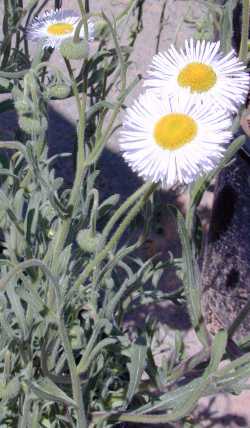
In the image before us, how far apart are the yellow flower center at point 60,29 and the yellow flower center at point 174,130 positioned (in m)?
0.34

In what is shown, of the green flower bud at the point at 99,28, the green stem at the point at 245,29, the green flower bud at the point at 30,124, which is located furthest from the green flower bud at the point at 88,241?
the green flower bud at the point at 99,28

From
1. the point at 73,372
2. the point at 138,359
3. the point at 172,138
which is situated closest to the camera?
the point at 172,138

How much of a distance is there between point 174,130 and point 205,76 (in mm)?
100

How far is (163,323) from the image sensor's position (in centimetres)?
153

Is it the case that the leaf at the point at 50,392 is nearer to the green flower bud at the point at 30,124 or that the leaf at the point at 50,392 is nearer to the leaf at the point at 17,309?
the leaf at the point at 17,309

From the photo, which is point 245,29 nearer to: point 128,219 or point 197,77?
point 197,77

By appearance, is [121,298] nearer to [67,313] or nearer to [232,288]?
[67,313]

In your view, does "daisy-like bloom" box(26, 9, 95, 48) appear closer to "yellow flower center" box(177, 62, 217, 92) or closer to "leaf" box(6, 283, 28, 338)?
"yellow flower center" box(177, 62, 217, 92)

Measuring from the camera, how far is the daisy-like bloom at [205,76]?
792 mm

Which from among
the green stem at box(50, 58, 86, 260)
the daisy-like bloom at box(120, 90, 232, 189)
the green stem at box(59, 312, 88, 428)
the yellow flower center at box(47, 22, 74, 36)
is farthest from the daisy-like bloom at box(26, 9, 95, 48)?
the green stem at box(59, 312, 88, 428)

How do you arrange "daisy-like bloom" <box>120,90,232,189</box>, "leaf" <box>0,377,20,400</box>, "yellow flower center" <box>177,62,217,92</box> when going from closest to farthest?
"daisy-like bloom" <box>120,90,232,189</box>, "yellow flower center" <box>177,62,217,92</box>, "leaf" <box>0,377,20,400</box>

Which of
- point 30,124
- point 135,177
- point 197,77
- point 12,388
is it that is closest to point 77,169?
point 30,124

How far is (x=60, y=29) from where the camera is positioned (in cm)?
105

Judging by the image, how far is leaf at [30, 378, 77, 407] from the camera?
0.88 metres
